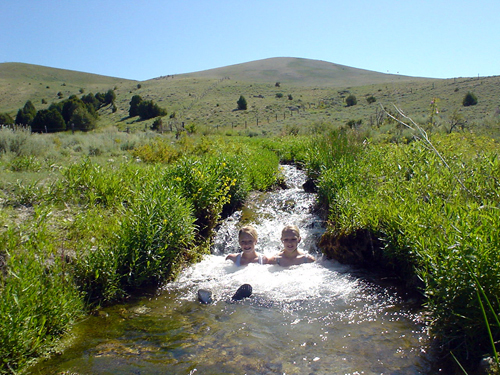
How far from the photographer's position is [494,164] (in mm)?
5355

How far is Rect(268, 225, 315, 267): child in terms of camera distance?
18.8ft

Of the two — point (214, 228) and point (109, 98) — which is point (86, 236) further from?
point (109, 98)

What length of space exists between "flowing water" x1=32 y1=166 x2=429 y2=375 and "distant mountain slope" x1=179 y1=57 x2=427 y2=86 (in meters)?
82.3

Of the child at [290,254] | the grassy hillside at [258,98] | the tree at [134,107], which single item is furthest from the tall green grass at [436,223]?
the tree at [134,107]

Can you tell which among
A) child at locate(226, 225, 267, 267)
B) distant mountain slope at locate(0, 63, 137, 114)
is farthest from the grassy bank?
distant mountain slope at locate(0, 63, 137, 114)

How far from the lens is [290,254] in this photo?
5840 mm

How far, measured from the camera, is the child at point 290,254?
573cm

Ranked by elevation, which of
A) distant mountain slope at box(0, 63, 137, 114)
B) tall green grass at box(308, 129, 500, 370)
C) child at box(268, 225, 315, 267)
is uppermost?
distant mountain slope at box(0, 63, 137, 114)

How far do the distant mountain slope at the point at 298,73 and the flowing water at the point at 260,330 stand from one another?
82264 mm

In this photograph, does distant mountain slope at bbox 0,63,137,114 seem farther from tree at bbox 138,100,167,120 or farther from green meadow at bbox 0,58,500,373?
green meadow at bbox 0,58,500,373

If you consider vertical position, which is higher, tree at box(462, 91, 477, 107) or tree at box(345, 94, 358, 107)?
tree at box(345, 94, 358, 107)

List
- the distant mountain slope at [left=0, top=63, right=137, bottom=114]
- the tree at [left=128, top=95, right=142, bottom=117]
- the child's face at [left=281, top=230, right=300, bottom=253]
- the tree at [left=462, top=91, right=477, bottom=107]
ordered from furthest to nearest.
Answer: the distant mountain slope at [left=0, top=63, right=137, bottom=114], the tree at [left=128, top=95, right=142, bottom=117], the tree at [left=462, top=91, right=477, bottom=107], the child's face at [left=281, top=230, right=300, bottom=253]

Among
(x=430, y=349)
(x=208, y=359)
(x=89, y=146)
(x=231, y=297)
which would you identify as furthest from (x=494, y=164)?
(x=89, y=146)

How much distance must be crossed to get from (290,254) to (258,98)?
2195 inches
